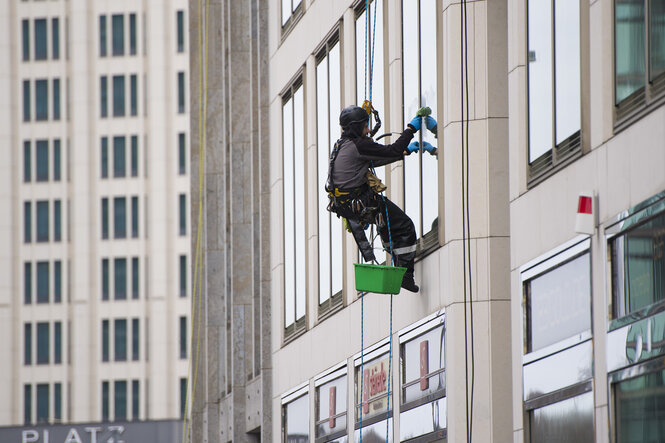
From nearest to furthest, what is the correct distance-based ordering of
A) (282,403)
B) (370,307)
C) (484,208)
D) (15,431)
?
(484,208), (370,307), (282,403), (15,431)

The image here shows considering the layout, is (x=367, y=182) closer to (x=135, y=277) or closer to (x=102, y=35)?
(x=135, y=277)

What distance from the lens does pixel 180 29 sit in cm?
8575

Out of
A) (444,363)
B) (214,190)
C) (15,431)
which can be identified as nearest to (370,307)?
(444,363)

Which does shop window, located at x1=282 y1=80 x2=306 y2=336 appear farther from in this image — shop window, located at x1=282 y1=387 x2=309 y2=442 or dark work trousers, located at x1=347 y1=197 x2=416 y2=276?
dark work trousers, located at x1=347 y1=197 x2=416 y2=276

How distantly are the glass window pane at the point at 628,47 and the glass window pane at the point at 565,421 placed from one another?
9.86 feet

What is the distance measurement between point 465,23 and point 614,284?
5249 mm

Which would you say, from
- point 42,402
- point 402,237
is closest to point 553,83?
point 402,237

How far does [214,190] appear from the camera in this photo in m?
38.8

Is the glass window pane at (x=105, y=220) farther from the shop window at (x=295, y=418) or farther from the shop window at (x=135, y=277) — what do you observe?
the shop window at (x=295, y=418)

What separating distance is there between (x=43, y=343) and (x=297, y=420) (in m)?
61.2

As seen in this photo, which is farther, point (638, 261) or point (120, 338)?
point (120, 338)

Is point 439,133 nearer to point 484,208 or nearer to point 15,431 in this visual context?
point 484,208

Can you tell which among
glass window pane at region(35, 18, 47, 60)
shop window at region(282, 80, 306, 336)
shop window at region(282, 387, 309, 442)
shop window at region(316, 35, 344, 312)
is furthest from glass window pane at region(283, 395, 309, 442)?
glass window pane at region(35, 18, 47, 60)

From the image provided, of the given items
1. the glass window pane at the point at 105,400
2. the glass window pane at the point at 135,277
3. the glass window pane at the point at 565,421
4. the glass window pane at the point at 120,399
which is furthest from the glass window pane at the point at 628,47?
the glass window pane at the point at 135,277
